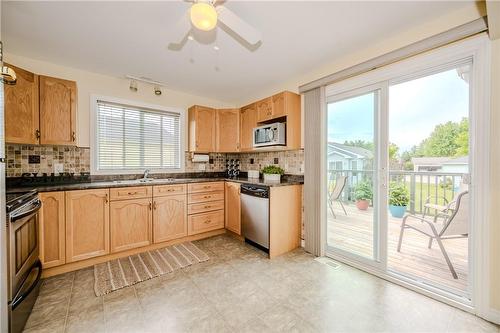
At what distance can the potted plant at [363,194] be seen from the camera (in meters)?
2.29

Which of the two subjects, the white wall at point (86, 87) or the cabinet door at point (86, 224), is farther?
the white wall at point (86, 87)

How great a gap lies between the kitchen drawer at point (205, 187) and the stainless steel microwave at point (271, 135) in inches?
35.9

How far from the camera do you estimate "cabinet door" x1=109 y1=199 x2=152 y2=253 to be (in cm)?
242

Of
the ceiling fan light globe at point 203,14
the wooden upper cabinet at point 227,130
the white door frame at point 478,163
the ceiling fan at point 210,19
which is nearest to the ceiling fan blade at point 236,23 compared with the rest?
the ceiling fan at point 210,19

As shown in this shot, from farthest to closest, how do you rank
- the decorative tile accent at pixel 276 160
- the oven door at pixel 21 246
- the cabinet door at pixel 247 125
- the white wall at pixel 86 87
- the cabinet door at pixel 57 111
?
1. the cabinet door at pixel 247 125
2. the decorative tile accent at pixel 276 160
3. the white wall at pixel 86 87
4. the cabinet door at pixel 57 111
5. the oven door at pixel 21 246

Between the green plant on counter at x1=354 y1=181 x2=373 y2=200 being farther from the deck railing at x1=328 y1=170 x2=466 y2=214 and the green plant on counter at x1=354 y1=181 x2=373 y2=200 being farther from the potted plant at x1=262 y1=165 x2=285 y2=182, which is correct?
the potted plant at x1=262 y1=165 x2=285 y2=182

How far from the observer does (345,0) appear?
1496 mm

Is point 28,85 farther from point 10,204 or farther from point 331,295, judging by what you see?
point 331,295

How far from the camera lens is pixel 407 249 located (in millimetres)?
2568

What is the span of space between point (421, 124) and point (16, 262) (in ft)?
12.9

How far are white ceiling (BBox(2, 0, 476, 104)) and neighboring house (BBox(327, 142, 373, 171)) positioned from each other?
3.45ft

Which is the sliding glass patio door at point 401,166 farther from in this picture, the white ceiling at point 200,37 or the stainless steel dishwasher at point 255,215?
the stainless steel dishwasher at point 255,215

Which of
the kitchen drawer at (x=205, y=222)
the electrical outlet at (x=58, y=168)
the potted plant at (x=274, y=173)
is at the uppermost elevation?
the electrical outlet at (x=58, y=168)

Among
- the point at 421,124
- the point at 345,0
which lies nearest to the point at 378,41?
the point at 345,0
